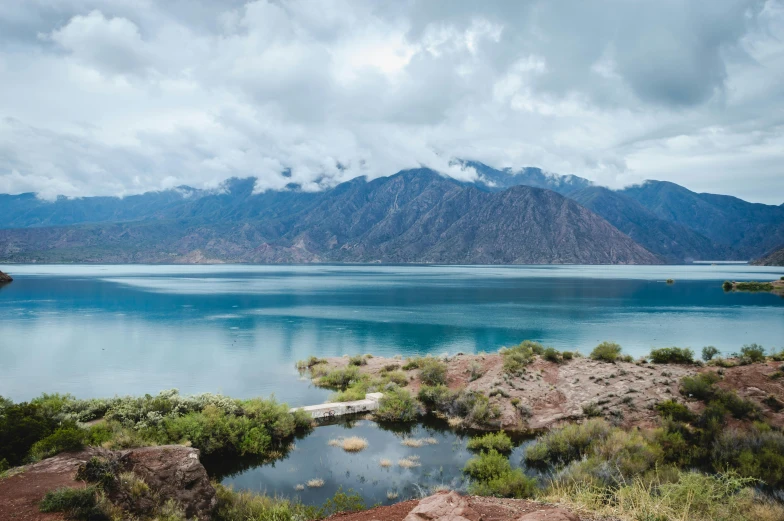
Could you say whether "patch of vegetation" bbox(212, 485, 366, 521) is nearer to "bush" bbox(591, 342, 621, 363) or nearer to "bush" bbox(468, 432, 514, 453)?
"bush" bbox(468, 432, 514, 453)

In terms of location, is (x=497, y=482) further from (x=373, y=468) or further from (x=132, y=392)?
(x=132, y=392)

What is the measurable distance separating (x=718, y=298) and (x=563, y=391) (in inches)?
2899

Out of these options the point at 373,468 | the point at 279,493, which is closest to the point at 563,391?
the point at 373,468

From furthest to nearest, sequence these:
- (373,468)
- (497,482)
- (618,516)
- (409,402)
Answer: (409,402)
(373,468)
(497,482)
(618,516)

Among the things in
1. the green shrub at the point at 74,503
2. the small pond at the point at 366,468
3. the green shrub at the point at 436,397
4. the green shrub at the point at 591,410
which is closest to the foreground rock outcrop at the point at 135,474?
the green shrub at the point at 74,503

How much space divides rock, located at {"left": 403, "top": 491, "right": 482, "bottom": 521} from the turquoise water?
17.5 m

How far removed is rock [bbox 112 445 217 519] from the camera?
10789 mm

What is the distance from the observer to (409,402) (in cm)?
2164

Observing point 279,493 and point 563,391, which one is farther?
point 563,391

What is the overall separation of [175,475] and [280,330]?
36815 millimetres

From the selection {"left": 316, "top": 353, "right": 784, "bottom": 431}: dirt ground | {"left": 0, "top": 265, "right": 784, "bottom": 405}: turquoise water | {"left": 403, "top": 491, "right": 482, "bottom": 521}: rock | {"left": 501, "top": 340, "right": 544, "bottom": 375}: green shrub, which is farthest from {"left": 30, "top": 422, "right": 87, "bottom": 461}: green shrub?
{"left": 501, "top": 340, "right": 544, "bottom": 375}: green shrub

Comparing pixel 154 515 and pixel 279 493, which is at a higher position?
pixel 154 515

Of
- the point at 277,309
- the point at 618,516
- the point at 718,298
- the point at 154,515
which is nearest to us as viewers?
the point at 618,516

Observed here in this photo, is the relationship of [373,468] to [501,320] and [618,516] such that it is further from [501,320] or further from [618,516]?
[501,320]
